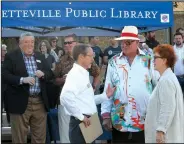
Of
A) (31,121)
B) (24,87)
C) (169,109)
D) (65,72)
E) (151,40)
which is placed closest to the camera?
(169,109)

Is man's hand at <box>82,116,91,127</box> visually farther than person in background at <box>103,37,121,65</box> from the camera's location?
No

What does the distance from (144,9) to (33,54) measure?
5.94ft

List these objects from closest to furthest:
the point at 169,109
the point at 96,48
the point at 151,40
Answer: the point at 169,109 → the point at 151,40 → the point at 96,48

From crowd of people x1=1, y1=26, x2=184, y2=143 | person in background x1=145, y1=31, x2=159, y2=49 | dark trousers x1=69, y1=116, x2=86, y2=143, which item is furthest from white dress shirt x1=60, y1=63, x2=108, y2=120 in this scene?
person in background x1=145, y1=31, x2=159, y2=49

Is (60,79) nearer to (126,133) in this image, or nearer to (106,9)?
(106,9)

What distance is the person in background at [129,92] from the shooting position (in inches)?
218

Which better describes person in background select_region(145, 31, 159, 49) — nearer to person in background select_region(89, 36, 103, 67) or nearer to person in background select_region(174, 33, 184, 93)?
person in background select_region(174, 33, 184, 93)

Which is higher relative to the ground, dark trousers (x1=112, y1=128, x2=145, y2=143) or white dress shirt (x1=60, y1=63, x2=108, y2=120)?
white dress shirt (x1=60, y1=63, x2=108, y2=120)

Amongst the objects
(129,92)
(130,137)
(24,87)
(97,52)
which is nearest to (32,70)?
(24,87)

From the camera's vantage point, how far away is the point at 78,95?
16.1 feet

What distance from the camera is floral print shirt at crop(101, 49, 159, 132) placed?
5.54 m

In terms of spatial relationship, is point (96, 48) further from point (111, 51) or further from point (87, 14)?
point (87, 14)

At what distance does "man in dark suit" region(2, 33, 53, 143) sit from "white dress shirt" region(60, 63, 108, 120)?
187cm

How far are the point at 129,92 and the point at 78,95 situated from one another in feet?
2.78
